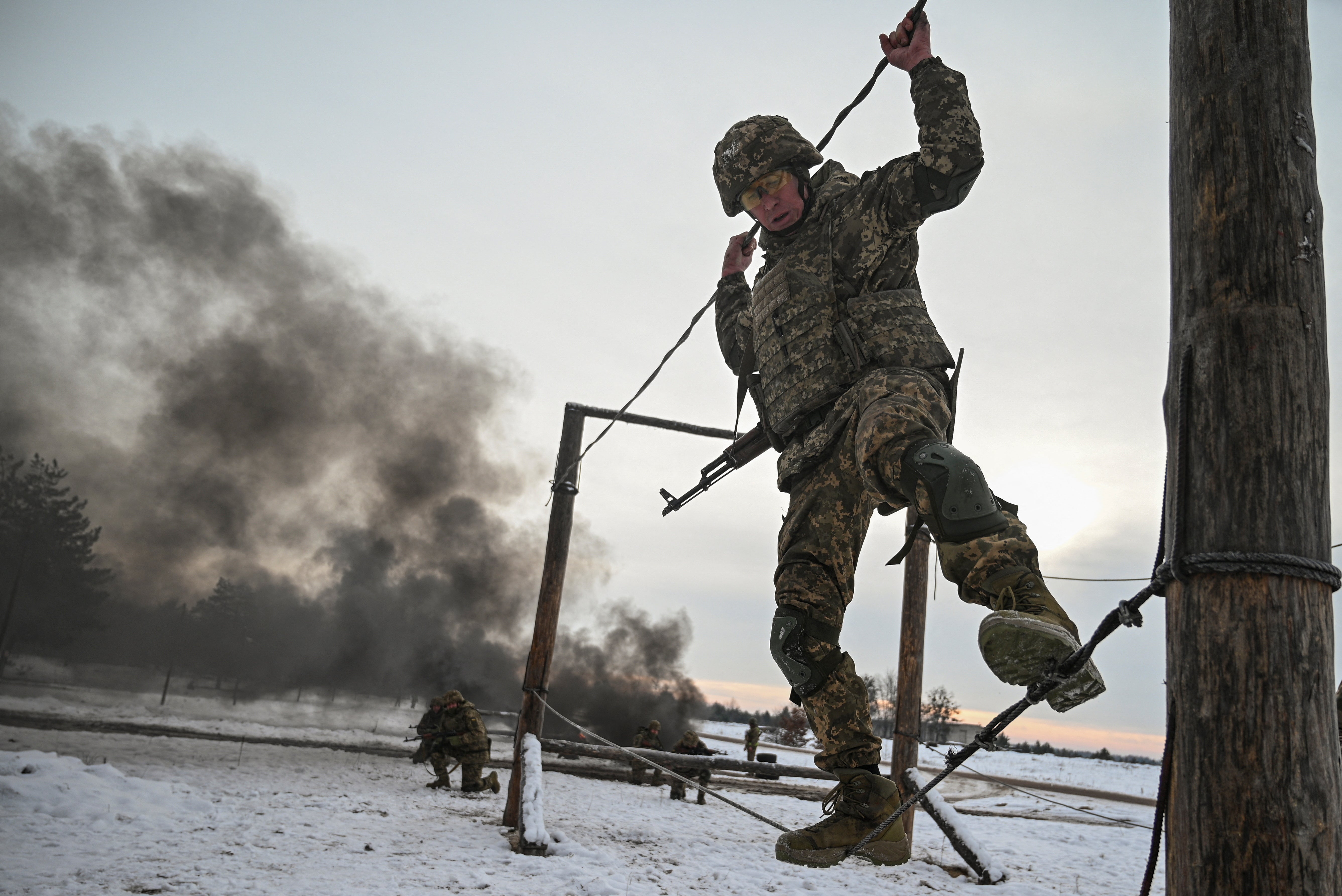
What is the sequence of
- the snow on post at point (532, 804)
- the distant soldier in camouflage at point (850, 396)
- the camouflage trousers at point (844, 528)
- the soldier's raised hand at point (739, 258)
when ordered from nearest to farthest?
the distant soldier in camouflage at point (850, 396) < the camouflage trousers at point (844, 528) < the soldier's raised hand at point (739, 258) < the snow on post at point (532, 804)

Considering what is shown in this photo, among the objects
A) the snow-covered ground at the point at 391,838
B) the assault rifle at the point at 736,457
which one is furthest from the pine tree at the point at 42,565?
the assault rifle at the point at 736,457

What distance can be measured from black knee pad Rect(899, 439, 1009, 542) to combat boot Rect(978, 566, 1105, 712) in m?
0.25

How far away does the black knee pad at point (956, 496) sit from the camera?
2137mm

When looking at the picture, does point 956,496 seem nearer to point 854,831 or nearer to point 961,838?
point 854,831

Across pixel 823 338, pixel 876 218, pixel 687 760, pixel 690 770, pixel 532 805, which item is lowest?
pixel 690 770

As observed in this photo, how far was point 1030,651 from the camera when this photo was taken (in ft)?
5.90

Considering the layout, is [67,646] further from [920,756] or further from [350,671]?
[920,756]

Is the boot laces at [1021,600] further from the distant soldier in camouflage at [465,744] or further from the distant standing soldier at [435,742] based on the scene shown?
the distant standing soldier at [435,742]

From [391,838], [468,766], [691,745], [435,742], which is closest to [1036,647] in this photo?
[391,838]

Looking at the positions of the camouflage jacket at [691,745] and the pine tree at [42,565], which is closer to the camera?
the camouflage jacket at [691,745]

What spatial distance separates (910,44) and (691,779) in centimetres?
1270

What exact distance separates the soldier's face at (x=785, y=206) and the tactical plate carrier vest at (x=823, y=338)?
→ 0.14 meters

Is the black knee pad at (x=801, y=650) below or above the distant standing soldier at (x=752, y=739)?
above

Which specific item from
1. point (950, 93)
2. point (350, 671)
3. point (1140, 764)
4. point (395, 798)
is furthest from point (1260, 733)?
point (1140, 764)
